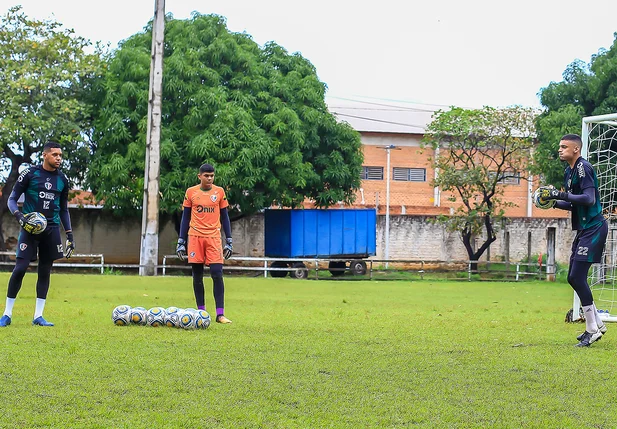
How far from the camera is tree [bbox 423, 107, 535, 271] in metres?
39.0

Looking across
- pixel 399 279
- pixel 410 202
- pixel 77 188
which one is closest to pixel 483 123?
pixel 399 279

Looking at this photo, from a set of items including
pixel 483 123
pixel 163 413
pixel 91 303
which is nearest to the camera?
pixel 163 413

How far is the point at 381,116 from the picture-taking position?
182 ft

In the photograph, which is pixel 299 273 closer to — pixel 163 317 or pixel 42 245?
pixel 163 317

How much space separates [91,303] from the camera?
1678 centimetres

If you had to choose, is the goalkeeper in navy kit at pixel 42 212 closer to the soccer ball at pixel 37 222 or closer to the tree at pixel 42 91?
the soccer ball at pixel 37 222

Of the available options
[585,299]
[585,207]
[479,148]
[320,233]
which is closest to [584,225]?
[585,207]

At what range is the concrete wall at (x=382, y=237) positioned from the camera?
39.8 metres

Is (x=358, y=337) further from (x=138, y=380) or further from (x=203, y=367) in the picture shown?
(x=138, y=380)

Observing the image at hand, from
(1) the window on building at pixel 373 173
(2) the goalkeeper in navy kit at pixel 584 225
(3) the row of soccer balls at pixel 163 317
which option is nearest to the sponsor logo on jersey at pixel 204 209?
(3) the row of soccer balls at pixel 163 317

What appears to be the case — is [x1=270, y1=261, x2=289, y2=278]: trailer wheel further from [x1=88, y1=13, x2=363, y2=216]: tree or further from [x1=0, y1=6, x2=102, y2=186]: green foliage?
[x1=0, y1=6, x2=102, y2=186]: green foliage

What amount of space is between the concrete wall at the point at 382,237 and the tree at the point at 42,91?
10.3 feet

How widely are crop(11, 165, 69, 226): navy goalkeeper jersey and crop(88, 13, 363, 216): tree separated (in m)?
21.5

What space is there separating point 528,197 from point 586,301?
4049cm
